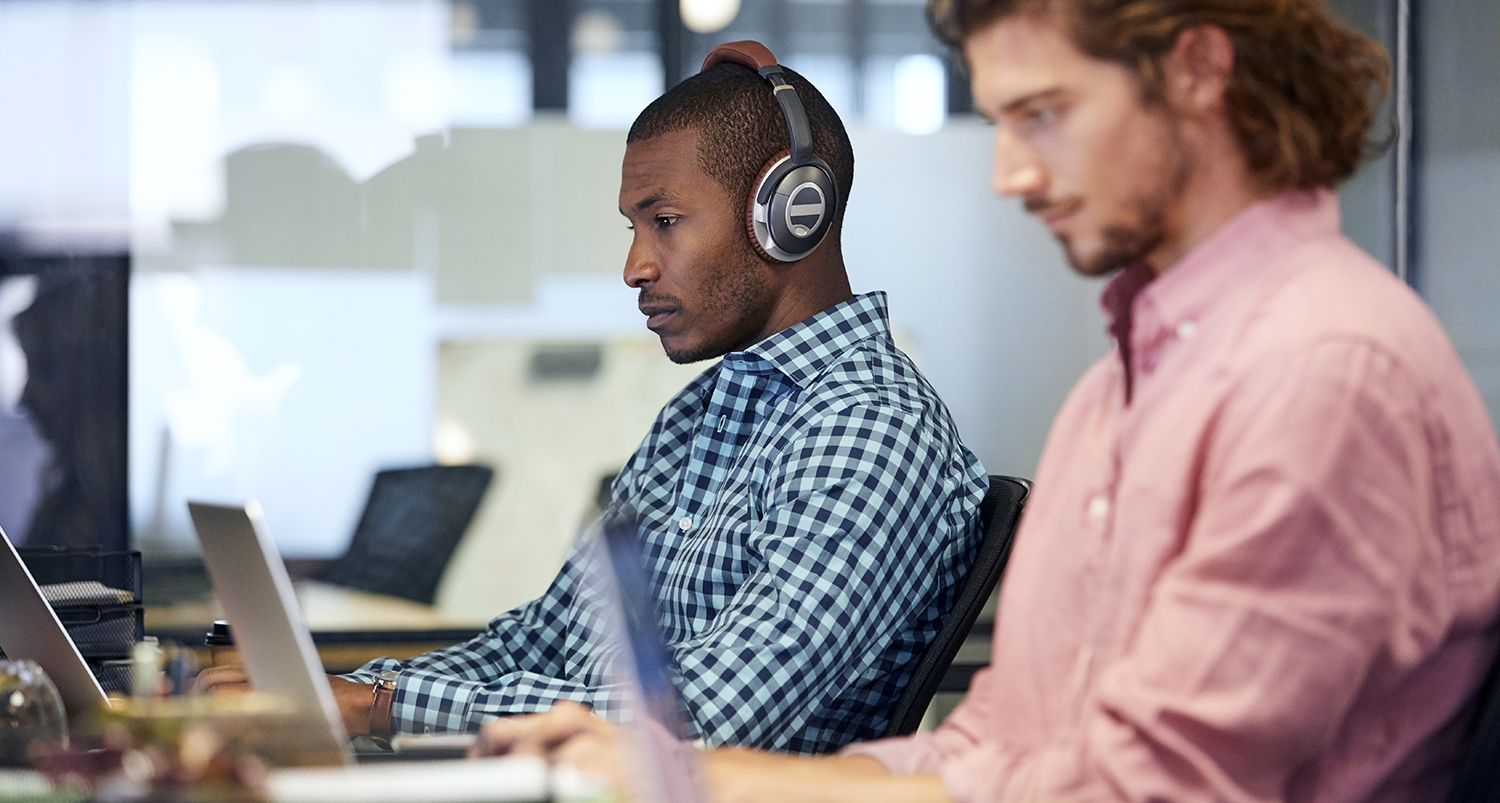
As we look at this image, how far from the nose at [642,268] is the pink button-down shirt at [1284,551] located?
0.83 m

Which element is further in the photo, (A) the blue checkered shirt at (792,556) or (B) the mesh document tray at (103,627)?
(B) the mesh document tray at (103,627)

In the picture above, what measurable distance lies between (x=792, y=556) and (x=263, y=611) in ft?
1.81

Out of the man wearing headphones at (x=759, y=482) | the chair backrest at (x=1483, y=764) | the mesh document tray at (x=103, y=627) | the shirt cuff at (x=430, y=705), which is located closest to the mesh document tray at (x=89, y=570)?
the mesh document tray at (x=103, y=627)

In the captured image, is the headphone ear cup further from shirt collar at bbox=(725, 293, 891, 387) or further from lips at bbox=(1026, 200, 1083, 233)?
lips at bbox=(1026, 200, 1083, 233)

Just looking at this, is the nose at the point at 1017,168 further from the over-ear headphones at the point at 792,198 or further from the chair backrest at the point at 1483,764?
the over-ear headphones at the point at 792,198

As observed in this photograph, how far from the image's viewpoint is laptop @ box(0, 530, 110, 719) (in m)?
1.14

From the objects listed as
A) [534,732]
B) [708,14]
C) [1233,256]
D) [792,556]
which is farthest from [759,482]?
[708,14]

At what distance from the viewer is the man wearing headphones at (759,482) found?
51.3 inches

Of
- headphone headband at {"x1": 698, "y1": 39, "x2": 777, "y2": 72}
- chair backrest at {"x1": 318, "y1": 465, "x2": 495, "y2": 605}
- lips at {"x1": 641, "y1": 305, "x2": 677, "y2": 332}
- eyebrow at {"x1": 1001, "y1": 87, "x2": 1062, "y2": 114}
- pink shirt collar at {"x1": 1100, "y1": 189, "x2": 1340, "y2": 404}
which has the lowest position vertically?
chair backrest at {"x1": 318, "y1": 465, "x2": 495, "y2": 605}

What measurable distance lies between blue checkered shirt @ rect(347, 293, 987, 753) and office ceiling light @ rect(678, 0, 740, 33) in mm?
1478

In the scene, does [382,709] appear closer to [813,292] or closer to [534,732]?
[534,732]

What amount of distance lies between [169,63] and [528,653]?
5.90 feet

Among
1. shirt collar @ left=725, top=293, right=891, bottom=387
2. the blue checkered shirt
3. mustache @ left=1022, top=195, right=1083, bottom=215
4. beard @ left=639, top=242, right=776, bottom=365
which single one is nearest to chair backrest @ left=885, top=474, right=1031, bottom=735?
the blue checkered shirt

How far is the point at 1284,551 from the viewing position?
0.76 meters
